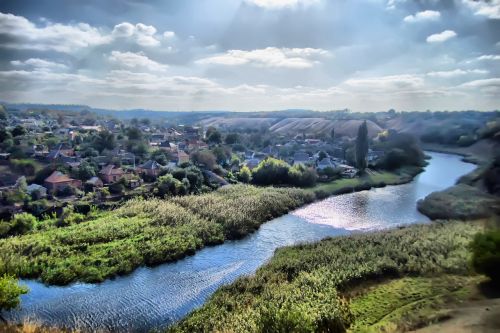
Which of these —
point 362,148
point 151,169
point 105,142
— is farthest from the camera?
point 105,142

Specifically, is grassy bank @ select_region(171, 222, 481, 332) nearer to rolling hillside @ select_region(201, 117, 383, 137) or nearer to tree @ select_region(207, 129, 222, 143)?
tree @ select_region(207, 129, 222, 143)

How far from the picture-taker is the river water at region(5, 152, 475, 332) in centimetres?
1694

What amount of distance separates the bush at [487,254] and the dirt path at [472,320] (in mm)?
1532

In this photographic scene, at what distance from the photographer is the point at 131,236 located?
2553 cm

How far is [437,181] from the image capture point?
137 feet

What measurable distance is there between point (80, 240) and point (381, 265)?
17.9 metres

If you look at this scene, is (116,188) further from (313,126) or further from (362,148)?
(313,126)

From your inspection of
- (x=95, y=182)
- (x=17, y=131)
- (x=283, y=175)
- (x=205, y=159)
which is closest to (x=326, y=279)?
(x=95, y=182)

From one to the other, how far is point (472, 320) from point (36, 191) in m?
32.7

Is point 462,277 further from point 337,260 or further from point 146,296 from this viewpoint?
point 146,296

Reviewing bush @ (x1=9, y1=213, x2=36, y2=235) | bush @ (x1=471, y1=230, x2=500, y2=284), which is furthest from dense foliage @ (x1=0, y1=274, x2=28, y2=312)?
bush @ (x1=471, y1=230, x2=500, y2=284)

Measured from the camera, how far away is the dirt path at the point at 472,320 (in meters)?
11.3

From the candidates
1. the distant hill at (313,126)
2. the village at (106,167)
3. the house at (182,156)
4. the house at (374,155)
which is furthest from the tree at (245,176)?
the distant hill at (313,126)

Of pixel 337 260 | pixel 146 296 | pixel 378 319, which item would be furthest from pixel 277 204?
pixel 378 319
